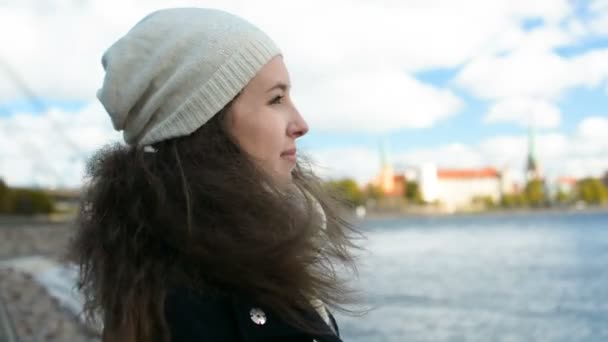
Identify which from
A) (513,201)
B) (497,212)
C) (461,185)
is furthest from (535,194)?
(461,185)

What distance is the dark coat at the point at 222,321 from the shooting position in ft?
3.62

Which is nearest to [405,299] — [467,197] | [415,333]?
[415,333]

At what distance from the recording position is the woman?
114 cm

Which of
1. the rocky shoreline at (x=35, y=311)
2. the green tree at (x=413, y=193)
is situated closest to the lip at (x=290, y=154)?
the rocky shoreline at (x=35, y=311)

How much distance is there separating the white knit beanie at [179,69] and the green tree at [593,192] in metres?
129

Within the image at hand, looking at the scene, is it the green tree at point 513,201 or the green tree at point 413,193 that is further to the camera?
the green tree at point 413,193

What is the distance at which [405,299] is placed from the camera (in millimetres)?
17969

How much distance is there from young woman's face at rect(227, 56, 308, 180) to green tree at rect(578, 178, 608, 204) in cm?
12925

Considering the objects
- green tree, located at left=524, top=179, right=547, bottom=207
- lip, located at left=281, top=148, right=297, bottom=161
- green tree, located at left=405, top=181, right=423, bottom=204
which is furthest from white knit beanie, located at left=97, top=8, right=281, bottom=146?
green tree, located at left=405, top=181, right=423, bottom=204

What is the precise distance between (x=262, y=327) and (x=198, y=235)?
0.15 m

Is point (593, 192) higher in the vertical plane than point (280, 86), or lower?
lower

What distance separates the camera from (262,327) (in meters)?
1.10

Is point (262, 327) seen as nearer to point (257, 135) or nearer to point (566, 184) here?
point (257, 135)

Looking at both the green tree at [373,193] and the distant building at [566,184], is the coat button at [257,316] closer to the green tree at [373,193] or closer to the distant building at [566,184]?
the green tree at [373,193]
